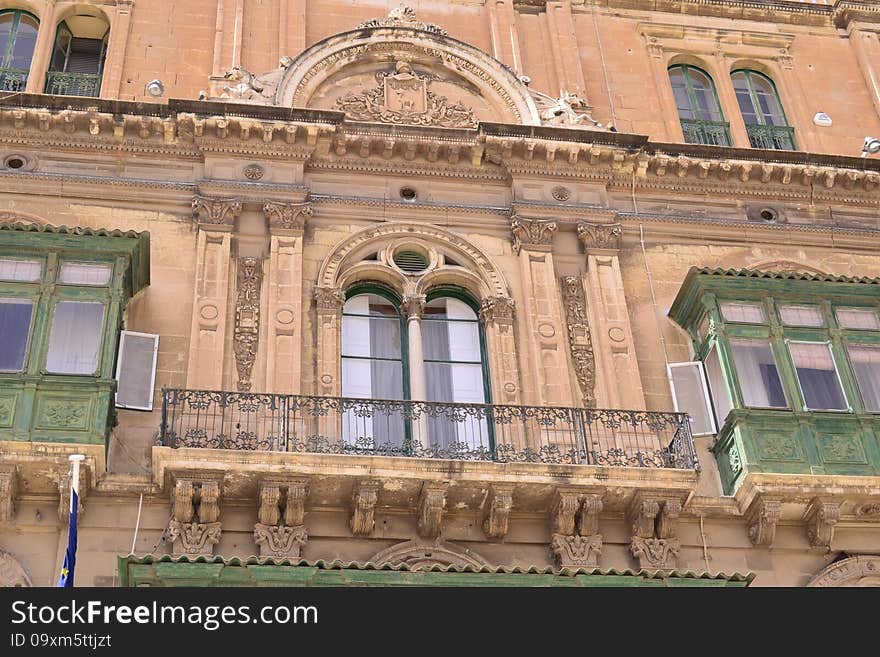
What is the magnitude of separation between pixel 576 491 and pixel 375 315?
4229 millimetres

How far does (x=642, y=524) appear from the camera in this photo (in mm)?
16516

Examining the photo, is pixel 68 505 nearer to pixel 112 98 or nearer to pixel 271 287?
pixel 271 287

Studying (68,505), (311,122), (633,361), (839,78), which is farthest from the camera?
(839,78)

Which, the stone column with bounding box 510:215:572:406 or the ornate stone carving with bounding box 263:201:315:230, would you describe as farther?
the ornate stone carving with bounding box 263:201:315:230

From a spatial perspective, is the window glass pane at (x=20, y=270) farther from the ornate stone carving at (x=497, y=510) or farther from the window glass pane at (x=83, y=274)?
the ornate stone carving at (x=497, y=510)

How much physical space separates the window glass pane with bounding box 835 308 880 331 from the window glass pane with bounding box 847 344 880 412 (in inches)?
14.0

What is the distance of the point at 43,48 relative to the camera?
2162cm

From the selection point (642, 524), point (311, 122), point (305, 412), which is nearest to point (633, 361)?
point (642, 524)

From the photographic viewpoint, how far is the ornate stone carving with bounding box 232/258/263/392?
17.8m

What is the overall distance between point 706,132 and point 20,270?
428 inches

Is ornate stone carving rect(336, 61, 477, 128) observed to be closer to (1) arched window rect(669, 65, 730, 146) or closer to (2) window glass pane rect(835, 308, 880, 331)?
(1) arched window rect(669, 65, 730, 146)

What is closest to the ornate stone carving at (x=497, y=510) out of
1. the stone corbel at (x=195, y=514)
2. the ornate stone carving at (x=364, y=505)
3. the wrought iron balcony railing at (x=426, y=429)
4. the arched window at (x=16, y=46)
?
the wrought iron balcony railing at (x=426, y=429)

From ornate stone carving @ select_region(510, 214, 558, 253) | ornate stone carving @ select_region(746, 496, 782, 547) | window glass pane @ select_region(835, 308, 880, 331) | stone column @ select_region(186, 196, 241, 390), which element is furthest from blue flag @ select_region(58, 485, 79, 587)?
window glass pane @ select_region(835, 308, 880, 331)

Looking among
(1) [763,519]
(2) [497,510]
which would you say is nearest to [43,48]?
(2) [497,510]
